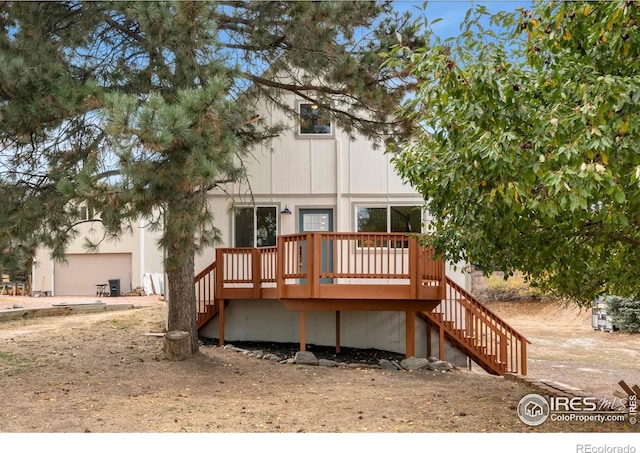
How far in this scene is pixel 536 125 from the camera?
17.1 feet

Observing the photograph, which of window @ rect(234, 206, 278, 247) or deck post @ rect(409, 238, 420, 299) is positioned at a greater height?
window @ rect(234, 206, 278, 247)

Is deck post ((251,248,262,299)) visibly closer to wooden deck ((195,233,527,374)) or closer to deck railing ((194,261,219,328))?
wooden deck ((195,233,527,374))

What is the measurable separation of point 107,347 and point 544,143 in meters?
9.44

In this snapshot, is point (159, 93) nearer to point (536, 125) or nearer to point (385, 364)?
point (536, 125)

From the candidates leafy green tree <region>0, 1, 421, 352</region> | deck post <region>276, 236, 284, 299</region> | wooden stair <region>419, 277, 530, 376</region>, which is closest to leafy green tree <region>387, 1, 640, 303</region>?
leafy green tree <region>0, 1, 421, 352</region>

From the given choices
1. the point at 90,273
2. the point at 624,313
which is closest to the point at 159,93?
the point at 624,313

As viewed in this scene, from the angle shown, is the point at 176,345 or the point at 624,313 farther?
the point at 624,313

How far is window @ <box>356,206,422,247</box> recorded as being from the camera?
44.8 feet

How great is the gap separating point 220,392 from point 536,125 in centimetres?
584

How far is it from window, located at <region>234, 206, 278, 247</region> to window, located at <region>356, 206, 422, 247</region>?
5.73 feet

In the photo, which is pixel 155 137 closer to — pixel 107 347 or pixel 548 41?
pixel 548 41

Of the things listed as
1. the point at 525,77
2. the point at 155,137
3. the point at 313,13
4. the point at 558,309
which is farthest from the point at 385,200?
the point at 558,309

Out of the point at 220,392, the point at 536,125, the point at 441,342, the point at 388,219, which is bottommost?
the point at 220,392

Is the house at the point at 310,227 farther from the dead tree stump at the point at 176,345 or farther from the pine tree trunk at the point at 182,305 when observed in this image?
the dead tree stump at the point at 176,345
